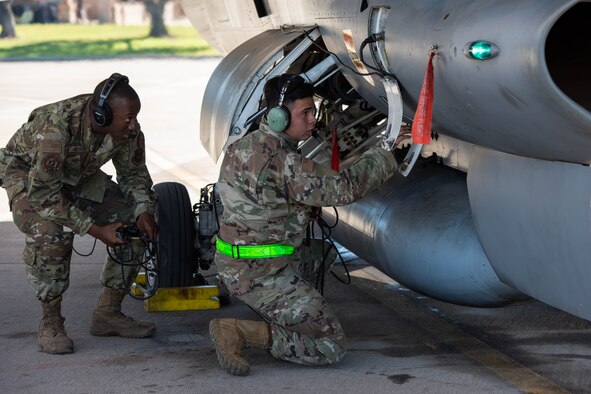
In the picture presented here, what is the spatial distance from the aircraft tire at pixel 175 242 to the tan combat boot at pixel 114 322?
0.48 meters

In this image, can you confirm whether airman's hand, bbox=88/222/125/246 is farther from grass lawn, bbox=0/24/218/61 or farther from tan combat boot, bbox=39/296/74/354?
grass lawn, bbox=0/24/218/61

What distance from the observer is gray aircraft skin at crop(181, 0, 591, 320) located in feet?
12.7

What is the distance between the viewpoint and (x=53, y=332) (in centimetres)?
546

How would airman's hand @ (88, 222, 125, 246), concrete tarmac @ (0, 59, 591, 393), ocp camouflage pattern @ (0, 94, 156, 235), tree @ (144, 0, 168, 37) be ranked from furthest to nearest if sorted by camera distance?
1. tree @ (144, 0, 168, 37)
2. airman's hand @ (88, 222, 125, 246)
3. ocp camouflage pattern @ (0, 94, 156, 235)
4. concrete tarmac @ (0, 59, 591, 393)

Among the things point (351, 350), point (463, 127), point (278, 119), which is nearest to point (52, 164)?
point (278, 119)

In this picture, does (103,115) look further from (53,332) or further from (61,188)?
(53,332)

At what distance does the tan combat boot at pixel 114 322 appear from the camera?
224 inches

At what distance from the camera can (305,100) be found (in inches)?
A: 200

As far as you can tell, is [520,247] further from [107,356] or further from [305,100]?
[107,356]

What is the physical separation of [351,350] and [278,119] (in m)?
1.20

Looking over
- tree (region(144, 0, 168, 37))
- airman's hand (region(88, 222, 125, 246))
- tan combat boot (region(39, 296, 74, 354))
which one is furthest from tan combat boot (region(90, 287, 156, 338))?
tree (region(144, 0, 168, 37))

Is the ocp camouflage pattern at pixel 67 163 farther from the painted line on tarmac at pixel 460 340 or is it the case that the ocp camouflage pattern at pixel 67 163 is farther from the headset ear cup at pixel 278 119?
the painted line on tarmac at pixel 460 340

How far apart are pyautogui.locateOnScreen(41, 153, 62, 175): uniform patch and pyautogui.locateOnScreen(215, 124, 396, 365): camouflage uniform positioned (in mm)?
740

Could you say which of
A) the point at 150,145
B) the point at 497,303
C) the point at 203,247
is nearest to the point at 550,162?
the point at 497,303
